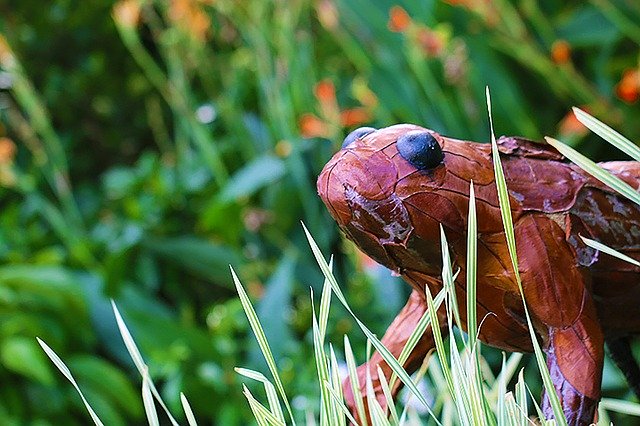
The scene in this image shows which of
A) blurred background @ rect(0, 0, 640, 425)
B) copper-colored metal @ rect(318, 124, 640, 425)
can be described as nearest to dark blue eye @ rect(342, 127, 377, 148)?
copper-colored metal @ rect(318, 124, 640, 425)

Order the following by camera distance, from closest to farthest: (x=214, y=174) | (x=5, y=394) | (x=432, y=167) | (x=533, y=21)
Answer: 1. (x=432, y=167)
2. (x=5, y=394)
3. (x=533, y=21)
4. (x=214, y=174)

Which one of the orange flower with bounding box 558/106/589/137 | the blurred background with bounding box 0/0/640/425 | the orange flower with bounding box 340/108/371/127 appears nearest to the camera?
the orange flower with bounding box 558/106/589/137

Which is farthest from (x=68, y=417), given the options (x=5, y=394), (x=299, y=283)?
(x=299, y=283)

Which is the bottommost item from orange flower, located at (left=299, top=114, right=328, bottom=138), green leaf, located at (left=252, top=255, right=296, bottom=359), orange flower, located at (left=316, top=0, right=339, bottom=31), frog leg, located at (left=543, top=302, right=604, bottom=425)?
green leaf, located at (left=252, top=255, right=296, bottom=359)

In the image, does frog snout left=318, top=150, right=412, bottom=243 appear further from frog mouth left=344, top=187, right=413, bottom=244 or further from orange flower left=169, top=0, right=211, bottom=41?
orange flower left=169, top=0, right=211, bottom=41

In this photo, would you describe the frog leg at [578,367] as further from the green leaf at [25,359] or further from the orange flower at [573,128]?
the green leaf at [25,359]

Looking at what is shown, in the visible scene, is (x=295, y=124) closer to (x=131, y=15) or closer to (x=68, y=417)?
(x=131, y=15)
